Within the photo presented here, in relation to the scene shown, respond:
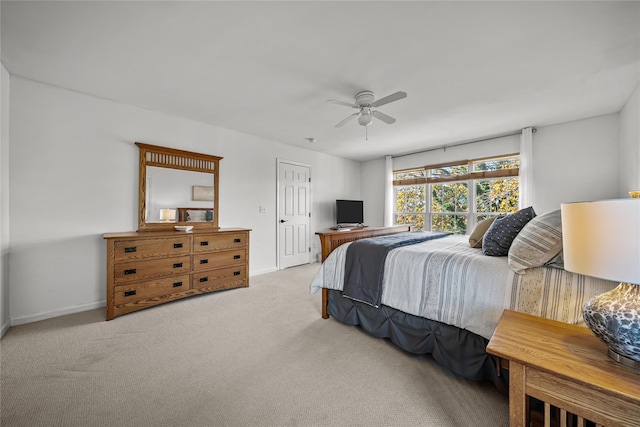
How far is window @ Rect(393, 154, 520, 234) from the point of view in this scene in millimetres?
4379

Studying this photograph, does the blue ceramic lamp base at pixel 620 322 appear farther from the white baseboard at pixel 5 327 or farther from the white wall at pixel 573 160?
the white baseboard at pixel 5 327

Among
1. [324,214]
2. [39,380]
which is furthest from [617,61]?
[39,380]

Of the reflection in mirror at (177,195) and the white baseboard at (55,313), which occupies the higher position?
the reflection in mirror at (177,195)

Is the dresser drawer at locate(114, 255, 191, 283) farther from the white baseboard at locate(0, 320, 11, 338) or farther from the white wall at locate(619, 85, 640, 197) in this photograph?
the white wall at locate(619, 85, 640, 197)

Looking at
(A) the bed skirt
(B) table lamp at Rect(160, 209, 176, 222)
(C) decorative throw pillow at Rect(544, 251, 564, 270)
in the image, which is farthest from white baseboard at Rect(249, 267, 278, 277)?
(C) decorative throw pillow at Rect(544, 251, 564, 270)

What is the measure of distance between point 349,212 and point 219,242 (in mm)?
3113

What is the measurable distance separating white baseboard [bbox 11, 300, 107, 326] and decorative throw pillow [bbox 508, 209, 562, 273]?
4042 mm

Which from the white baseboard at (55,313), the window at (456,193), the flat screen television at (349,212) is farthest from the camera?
the flat screen television at (349,212)

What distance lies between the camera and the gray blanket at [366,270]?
6.92 ft

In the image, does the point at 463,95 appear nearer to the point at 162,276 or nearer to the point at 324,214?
the point at 324,214

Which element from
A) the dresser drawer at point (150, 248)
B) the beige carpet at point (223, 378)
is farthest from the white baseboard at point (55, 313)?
the dresser drawer at point (150, 248)

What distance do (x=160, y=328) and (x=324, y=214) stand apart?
3.82 meters

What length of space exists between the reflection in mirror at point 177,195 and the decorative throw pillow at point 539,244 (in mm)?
3614

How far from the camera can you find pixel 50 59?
214 cm
